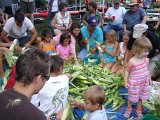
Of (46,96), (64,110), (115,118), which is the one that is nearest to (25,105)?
(46,96)

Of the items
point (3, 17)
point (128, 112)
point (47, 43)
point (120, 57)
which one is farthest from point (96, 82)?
point (3, 17)

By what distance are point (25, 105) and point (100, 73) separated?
3.93 m

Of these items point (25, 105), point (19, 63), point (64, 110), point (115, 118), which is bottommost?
point (115, 118)

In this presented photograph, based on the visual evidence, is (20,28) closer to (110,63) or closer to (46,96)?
(110,63)

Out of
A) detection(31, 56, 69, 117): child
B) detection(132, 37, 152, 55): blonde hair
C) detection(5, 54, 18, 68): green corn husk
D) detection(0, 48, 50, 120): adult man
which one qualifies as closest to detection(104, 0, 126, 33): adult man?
detection(5, 54, 18, 68): green corn husk

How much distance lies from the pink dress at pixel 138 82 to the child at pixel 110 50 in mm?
1993

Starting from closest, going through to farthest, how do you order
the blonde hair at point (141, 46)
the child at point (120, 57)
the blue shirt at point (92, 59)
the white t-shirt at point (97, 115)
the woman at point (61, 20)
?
1. the white t-shirt at point (97, 115)
2. the blonde hair at point (141, 46)
3. the child at point (120, 57)
4. the blue shirt at point (92, 59)
5. the woman at point (61, 20)

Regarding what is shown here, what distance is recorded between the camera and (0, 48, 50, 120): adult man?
1987 millimetres

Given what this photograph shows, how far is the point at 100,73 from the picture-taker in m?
5.86

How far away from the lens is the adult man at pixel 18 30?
7281 mm

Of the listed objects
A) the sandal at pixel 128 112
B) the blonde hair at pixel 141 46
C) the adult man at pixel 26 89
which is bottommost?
the sandal at pixel 128 112

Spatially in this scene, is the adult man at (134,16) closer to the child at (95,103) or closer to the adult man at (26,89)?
the child at (95,103)

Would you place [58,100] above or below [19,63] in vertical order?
below

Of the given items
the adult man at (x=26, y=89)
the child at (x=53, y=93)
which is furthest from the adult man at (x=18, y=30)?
the adult man at (x=26, y=89)
